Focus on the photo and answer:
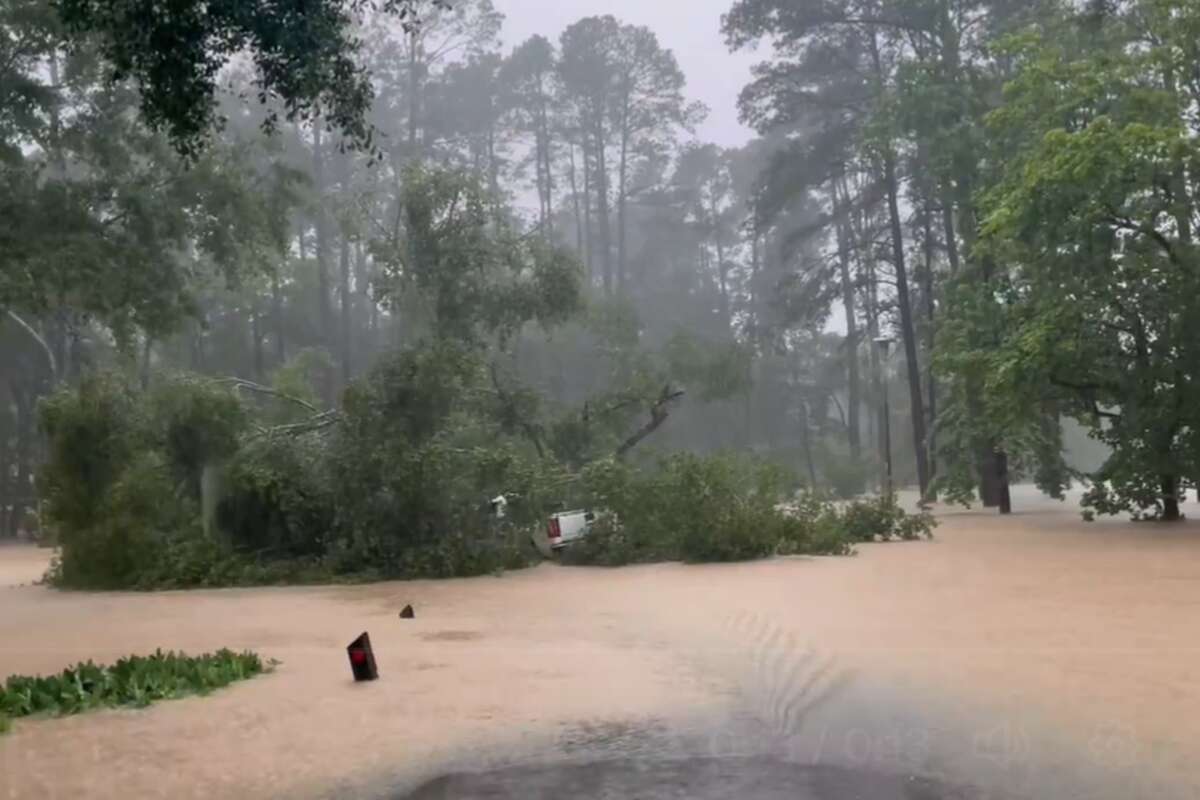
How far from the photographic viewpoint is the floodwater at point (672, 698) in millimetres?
6059

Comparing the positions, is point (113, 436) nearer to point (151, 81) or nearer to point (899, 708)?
point (151, 81)

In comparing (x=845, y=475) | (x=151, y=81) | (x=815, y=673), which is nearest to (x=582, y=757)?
(x=815, y=673)

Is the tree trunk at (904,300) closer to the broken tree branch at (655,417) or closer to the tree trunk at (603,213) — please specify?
the tree trunk at (603,213)

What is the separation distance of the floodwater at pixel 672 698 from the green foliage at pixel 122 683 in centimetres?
22

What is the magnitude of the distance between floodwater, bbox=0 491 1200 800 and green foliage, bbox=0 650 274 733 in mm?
224

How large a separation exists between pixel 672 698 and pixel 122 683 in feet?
12.2

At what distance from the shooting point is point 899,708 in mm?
7434

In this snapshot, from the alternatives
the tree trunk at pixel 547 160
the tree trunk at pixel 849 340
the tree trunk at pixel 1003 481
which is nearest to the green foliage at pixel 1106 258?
the tree trunk at pixel 1003 481

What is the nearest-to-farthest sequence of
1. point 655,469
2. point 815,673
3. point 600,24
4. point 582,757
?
point 582,757 → point 815,673 → point 655,469 → point 600,24

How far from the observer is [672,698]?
8.03m

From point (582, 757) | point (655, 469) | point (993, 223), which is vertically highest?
point (993, 223)

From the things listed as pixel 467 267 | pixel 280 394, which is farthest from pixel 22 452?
pixel 467 267

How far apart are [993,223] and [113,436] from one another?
15.1m

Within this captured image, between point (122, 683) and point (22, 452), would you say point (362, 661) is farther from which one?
point (22, 452)
